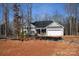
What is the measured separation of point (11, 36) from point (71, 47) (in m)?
0.78

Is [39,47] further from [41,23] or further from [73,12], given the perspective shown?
[73,12]

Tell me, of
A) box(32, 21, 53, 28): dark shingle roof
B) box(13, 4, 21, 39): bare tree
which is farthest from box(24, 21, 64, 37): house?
box(13, 4, 21, 39): bare tree

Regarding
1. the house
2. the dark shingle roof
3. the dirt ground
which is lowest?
the dirt ground

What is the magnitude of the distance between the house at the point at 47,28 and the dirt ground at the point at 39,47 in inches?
3.8

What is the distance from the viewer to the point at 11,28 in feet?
41.2

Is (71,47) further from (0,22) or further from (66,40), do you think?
Result: (0,22)

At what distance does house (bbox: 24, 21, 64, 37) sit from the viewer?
12555mm

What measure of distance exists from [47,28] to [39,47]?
26 cm

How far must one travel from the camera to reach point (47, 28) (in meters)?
12.6

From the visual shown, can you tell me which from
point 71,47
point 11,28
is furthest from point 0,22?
point 71,47

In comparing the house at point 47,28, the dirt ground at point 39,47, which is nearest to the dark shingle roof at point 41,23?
the house at point 47,28

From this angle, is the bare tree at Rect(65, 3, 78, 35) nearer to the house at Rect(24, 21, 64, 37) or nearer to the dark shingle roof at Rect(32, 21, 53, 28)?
the house at Rect(24, 21, 64, 37)

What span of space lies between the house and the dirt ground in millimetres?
97

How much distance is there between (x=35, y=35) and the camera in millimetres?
12594
